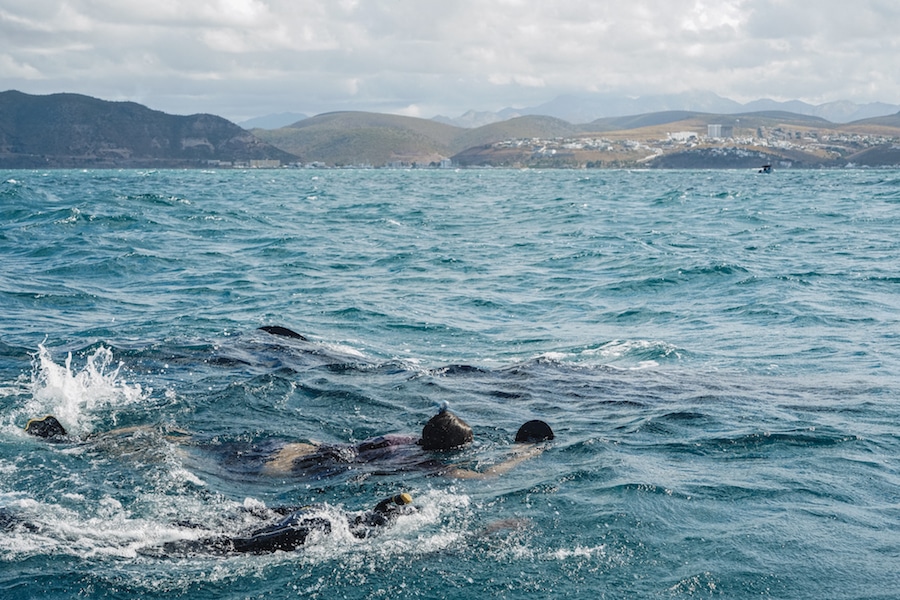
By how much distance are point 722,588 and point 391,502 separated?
365 cm

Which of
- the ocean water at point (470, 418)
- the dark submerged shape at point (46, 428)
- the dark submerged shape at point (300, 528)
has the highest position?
the dark submerged shape at point (46, 428)

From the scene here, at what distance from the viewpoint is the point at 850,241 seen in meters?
39.9

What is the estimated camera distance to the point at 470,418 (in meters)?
13.8

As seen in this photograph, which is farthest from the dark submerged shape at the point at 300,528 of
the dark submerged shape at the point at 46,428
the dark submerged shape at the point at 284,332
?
the dark submerged shape at the point at 284,332

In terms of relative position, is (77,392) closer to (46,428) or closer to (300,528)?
(46,428)

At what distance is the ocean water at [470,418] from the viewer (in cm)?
833

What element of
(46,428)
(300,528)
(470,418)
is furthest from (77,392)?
(300,528)

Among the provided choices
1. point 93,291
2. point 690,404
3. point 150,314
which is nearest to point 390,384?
point 690,404

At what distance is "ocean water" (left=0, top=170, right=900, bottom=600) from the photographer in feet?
27.3

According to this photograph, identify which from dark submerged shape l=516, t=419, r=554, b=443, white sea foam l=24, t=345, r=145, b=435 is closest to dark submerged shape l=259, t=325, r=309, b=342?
white sea foam l=24, t=345, r=145, b=435

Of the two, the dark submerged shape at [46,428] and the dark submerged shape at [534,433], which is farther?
the dark submerged shape at [46,428]

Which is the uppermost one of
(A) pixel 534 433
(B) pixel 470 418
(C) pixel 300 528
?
(C) pixel 300 528

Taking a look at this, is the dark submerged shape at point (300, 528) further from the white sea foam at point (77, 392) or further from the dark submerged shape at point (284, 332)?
the dark submerged shape at point (284, 332)

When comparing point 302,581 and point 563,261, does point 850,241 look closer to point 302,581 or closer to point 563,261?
point 563,261
